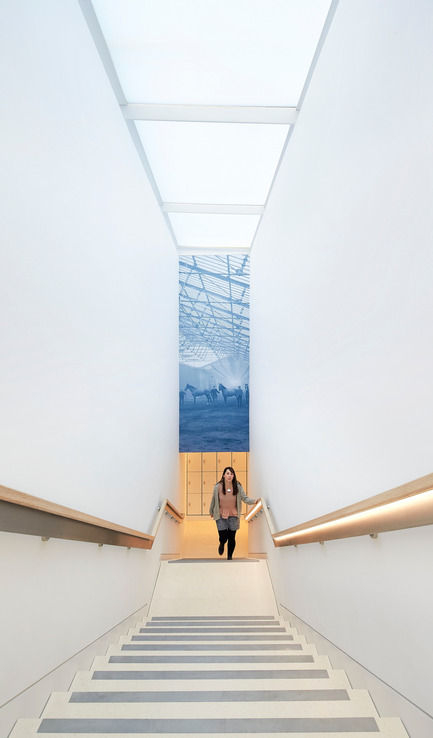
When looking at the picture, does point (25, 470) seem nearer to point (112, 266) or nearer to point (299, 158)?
point (112, 266)

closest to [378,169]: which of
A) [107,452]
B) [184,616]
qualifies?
[107,452]

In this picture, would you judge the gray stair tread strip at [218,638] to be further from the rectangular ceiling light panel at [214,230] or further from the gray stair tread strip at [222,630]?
the rectangular ceiling light panel at [214,230]

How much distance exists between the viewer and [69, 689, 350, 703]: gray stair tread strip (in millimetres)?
2400

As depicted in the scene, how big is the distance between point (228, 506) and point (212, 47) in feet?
20.1

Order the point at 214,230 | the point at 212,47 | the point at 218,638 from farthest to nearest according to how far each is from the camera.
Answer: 1. the point at 214,230
2. the point at 212,47
3. the point at 218,638

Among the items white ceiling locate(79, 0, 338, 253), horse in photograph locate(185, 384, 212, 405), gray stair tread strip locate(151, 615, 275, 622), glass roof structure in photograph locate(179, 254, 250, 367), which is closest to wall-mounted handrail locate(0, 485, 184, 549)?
gray stair tread strip locate(151, 615, 275, 622)


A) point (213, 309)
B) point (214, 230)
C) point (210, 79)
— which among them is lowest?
point (213, 309)

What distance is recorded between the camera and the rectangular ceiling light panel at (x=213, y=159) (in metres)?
5.70

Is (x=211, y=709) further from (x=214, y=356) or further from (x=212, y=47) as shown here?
(x=214, y=356)

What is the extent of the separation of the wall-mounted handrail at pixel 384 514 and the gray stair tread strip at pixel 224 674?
75 centimetres

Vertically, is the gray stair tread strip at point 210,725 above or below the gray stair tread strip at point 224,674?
above

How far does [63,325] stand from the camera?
10.0ft

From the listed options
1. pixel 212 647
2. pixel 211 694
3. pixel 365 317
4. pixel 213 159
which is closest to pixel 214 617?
pixel 212 647

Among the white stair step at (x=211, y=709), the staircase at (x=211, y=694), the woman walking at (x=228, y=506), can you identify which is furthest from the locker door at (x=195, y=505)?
the white stair step at (x=211, y=709)
